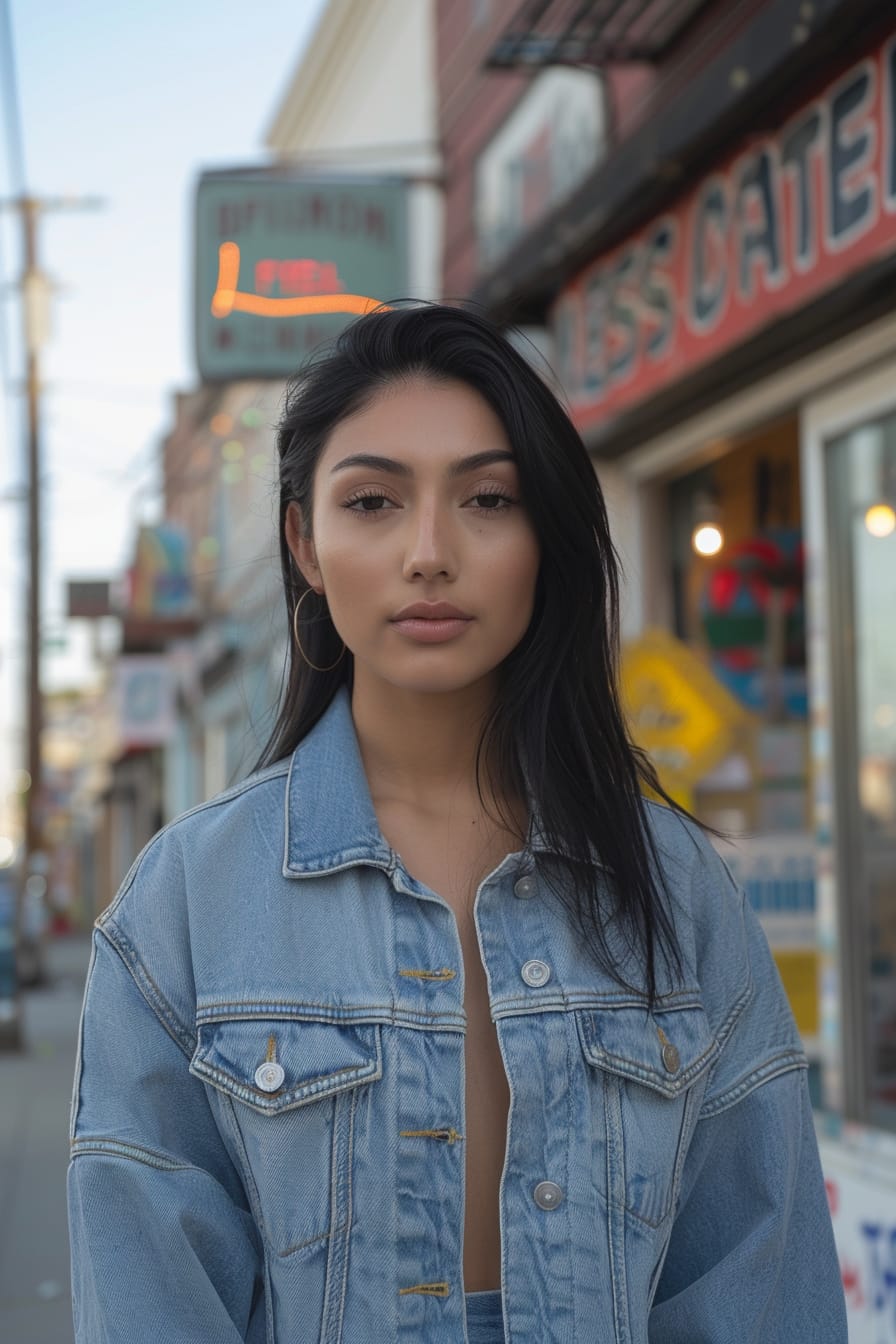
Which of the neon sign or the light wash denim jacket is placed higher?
the neon sign

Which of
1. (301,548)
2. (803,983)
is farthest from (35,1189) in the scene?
(301,548)

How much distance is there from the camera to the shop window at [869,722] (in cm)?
514

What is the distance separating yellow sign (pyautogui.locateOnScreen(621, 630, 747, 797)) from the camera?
236 inches

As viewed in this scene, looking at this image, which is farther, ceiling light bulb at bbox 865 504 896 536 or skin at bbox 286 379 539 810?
ceiling light bulb at bbox 865 504 896 536

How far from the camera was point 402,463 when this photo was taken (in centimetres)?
176

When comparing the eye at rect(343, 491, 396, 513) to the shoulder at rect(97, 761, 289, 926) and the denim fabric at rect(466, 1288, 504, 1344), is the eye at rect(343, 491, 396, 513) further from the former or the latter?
the denim fabric at rect(466, 1288, 504, 1344)

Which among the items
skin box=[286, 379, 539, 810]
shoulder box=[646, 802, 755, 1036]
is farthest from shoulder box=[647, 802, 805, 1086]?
skin box=[286, 379, 539, 810]

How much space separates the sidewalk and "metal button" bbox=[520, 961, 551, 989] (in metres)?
3.86

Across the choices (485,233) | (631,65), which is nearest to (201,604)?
(485,233)

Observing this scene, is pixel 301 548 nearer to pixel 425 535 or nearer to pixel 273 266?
pixel 425 535

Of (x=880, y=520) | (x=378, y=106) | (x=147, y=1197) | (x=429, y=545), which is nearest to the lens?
(x=147, y=1197)

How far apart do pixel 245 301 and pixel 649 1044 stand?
23.0 ft

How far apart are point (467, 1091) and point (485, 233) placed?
7833mm

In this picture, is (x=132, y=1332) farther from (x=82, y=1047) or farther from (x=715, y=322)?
(x=715, y=322)
